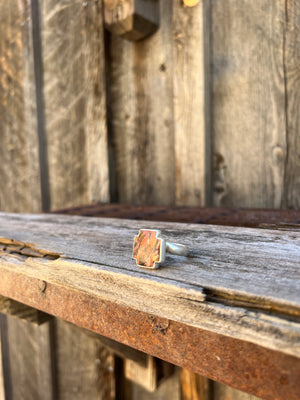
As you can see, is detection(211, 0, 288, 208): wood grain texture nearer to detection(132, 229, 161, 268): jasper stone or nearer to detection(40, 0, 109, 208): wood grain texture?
detection(40, 0, 109, 208): wood grain texture

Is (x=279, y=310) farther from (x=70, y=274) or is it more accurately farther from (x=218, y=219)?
(x=218, y=219)

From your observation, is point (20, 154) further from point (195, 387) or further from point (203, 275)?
point (203, 275)

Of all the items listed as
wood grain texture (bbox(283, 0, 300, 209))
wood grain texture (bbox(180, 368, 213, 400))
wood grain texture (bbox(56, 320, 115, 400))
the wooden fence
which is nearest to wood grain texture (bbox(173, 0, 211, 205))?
the wooden fence

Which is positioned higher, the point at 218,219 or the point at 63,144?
the point at 63,144

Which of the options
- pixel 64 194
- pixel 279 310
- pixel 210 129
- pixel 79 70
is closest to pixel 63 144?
pixel 64 194

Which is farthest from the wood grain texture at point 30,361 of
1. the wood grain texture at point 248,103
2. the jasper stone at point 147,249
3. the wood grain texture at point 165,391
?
the jasper stone at point 147,249

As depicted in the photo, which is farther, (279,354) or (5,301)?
(5,301)

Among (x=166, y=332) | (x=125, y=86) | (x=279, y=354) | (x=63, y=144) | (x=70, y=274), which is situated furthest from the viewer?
(x=63, y=144)

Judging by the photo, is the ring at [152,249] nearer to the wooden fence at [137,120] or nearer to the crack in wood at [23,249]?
Answer: the crack in wood at [23,249]
